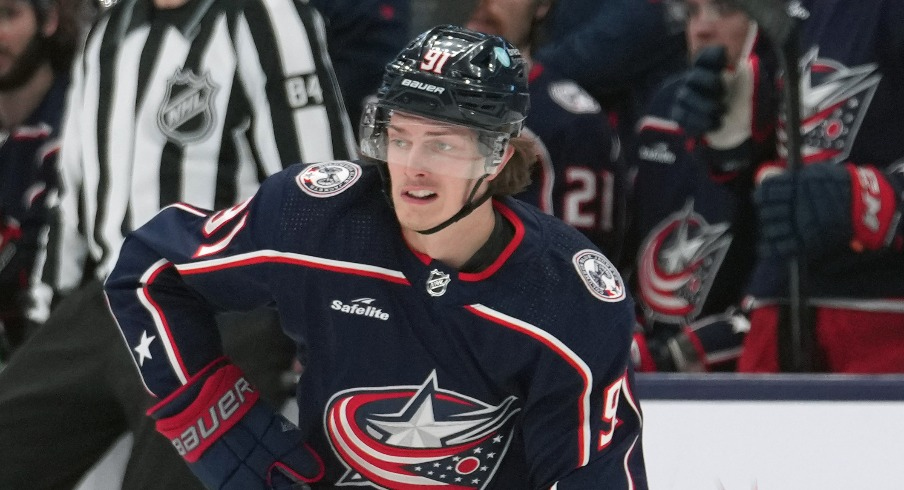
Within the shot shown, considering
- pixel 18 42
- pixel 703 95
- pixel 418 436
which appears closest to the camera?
pixel 418 436

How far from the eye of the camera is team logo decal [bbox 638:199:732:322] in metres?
3.03

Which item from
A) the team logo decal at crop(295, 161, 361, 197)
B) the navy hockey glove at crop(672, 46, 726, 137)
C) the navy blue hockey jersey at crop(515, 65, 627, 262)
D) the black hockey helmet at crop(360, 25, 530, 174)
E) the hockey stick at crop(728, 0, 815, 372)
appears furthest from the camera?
the navy blue hockey jersey at crop(515, 65, 627, 262)

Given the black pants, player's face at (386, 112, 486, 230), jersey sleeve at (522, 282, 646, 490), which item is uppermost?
player's face at (386, 112, 486, 230)

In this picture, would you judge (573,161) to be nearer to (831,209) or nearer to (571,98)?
(571,98)

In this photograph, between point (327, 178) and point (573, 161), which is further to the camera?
point (573, 161)

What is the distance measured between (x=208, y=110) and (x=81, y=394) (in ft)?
1.79

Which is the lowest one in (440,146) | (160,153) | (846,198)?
(160,153)

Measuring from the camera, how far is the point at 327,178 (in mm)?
1958

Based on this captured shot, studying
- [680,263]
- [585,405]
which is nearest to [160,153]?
[585,405]

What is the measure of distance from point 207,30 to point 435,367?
3.09 feet

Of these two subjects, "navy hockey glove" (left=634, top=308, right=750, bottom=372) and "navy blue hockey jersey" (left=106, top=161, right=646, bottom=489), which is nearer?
"navy blue hockey jersey" (left=106, top=161, right=646, bottom=489)

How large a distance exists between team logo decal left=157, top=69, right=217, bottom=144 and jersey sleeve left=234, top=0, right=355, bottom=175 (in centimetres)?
7

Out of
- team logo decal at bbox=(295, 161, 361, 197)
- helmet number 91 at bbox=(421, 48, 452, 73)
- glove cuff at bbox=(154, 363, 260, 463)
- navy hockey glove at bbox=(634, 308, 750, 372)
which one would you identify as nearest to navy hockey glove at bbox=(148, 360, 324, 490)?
glove cuff at bbox=(154, 363, 260, 463)

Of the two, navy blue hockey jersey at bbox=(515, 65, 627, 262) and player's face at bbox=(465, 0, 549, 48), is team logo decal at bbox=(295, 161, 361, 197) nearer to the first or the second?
navy blue hockey jersey at bbox=(515, 65, 627, 262)
